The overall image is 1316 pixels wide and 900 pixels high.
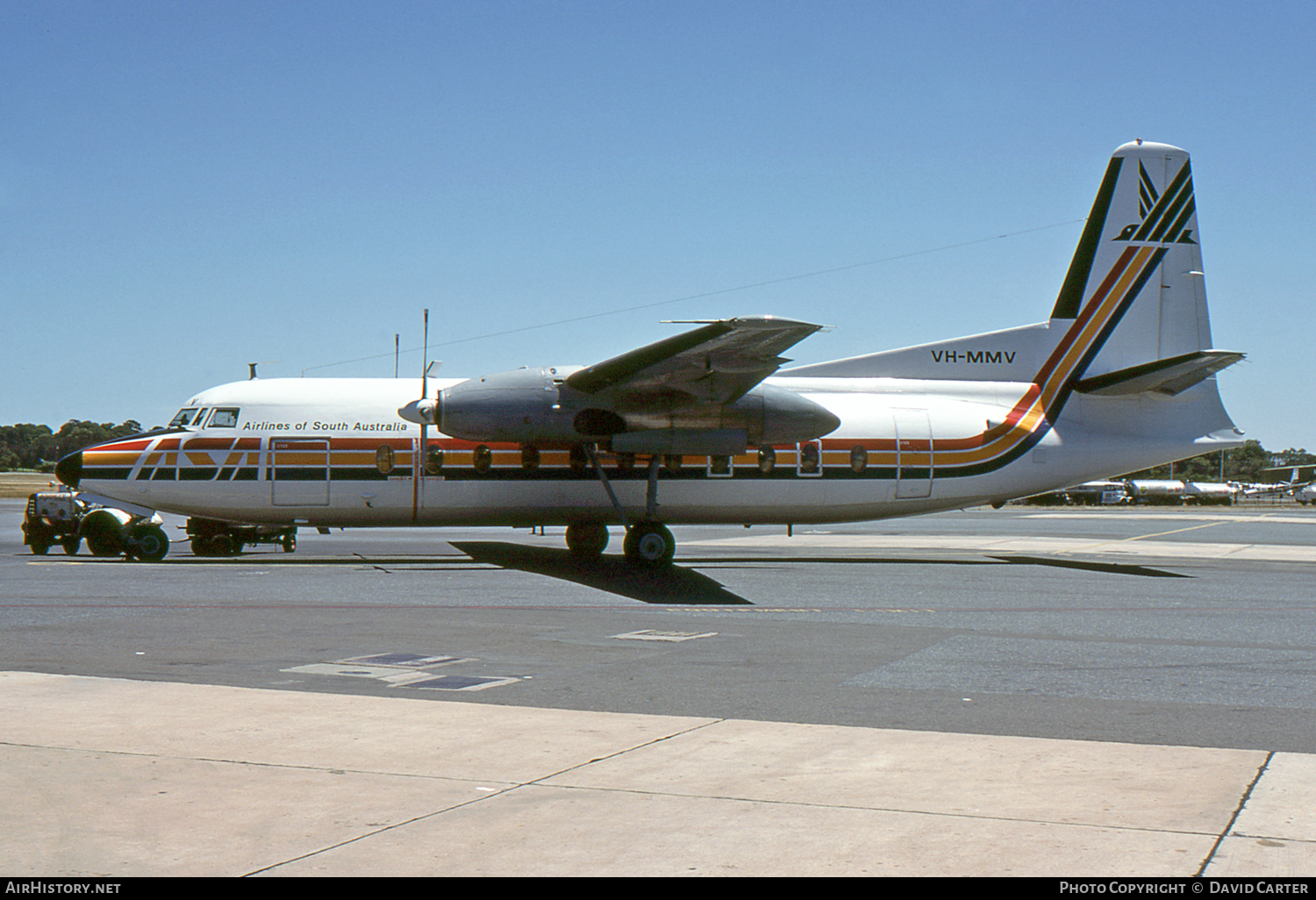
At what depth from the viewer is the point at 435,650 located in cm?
1098

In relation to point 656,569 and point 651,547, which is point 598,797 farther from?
point 651,547

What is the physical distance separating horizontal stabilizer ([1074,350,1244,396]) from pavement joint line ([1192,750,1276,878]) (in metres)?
17.9

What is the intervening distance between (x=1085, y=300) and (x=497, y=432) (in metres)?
14.7

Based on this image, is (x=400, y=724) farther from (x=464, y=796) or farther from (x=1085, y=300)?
(x=1085, y=300)

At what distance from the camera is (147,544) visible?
2211cm

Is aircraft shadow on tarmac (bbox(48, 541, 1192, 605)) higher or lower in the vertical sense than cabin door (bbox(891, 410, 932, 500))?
lower

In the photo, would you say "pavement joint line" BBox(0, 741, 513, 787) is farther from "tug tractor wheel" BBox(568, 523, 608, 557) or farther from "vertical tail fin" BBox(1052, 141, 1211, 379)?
"vertical tail fin" BBox(1052, 141, 1211, 379)

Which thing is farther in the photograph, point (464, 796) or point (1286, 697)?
point (1286, 697)

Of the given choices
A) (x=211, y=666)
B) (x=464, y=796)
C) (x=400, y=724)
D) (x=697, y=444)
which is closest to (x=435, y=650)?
(x=211, y=666)

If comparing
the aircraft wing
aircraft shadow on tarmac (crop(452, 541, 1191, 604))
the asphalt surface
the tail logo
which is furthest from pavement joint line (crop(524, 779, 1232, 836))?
the tail logo

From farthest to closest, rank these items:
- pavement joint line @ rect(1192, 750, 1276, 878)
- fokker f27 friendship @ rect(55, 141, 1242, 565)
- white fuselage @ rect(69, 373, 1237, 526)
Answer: white fuselage @ rect(69, 373, 1237, 526) → fokker f27 friendship @ rect(55, 141, 1242, 565) → pavement joint line @ rect(1192, 750, 1276, 878)

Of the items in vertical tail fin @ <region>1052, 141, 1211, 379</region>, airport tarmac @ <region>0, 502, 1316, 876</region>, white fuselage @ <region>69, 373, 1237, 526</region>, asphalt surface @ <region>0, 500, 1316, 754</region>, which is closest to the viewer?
airport tarmac @ <region>0, 502, 1316, 876</region>

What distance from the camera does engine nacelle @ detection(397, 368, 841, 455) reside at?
20.6 metres

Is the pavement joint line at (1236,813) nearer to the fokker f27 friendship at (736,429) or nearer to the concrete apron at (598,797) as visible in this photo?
the concrete apron at (598,797)
